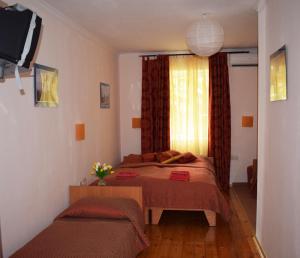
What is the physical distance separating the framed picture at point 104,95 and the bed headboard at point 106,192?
1.59m

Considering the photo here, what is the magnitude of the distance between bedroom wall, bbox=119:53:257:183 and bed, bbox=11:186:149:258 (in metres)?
2.43

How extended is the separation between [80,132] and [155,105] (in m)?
2.08

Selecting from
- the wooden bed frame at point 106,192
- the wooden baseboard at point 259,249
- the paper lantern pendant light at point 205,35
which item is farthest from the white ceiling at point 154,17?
the wooden baseboard at point 259,249

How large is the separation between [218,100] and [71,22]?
2851mm

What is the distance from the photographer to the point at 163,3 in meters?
2.93

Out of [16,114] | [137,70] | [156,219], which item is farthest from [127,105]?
[16,114]

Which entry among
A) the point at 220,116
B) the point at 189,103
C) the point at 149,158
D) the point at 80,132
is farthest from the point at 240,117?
the point at 80,132

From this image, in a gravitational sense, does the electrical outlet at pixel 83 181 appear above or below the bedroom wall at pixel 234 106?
below

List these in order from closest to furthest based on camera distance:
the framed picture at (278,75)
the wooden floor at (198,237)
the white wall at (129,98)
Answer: the framed picture at (278,75), the wooden floor at (198,237), the white wall at (129,98)

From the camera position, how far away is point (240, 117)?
17.7ft

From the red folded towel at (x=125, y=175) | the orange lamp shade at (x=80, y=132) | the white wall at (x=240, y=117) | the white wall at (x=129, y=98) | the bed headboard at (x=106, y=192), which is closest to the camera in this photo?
the bed headboard at (x=106, y=192)

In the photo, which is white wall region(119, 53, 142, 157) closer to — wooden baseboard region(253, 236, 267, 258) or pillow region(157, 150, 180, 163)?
pillow region(157, 150, 180, 163)

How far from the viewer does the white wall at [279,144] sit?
6.37 ft

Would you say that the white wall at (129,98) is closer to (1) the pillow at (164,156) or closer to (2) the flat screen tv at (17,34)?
(1) the pillow at (164,156)
